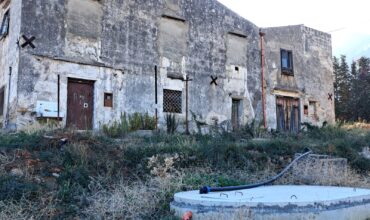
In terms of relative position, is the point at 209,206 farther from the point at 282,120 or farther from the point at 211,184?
the point at 282,120

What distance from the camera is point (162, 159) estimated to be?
7531 mm

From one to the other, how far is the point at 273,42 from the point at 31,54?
1163 centimetres

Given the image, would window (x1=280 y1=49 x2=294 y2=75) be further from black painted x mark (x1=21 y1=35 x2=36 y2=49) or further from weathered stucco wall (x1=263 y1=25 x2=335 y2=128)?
black painted x mark (x1=21 y1=35 x2=36 y2=49)

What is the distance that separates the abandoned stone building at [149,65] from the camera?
11.9 m

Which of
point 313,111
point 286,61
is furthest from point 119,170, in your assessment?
point 313,111

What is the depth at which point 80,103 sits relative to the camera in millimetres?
12766

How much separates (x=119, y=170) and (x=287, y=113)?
13639 millimetres

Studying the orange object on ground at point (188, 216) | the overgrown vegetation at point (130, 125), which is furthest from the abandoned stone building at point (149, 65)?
the orange object on ground at point (188, 216)

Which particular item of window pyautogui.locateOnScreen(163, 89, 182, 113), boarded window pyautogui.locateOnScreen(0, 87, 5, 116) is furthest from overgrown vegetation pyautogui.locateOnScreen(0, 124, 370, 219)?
boarded window pyautogui.locateOnScreen(0, 87, 5, 116)

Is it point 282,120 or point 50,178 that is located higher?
point 282,120

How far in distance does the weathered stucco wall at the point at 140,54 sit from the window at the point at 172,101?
7.8 inches

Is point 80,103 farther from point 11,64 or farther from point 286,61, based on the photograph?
point 286,61

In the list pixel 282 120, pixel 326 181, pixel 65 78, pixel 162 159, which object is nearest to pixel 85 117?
pixel 65 78

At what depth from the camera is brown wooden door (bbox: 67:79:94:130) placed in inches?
493
